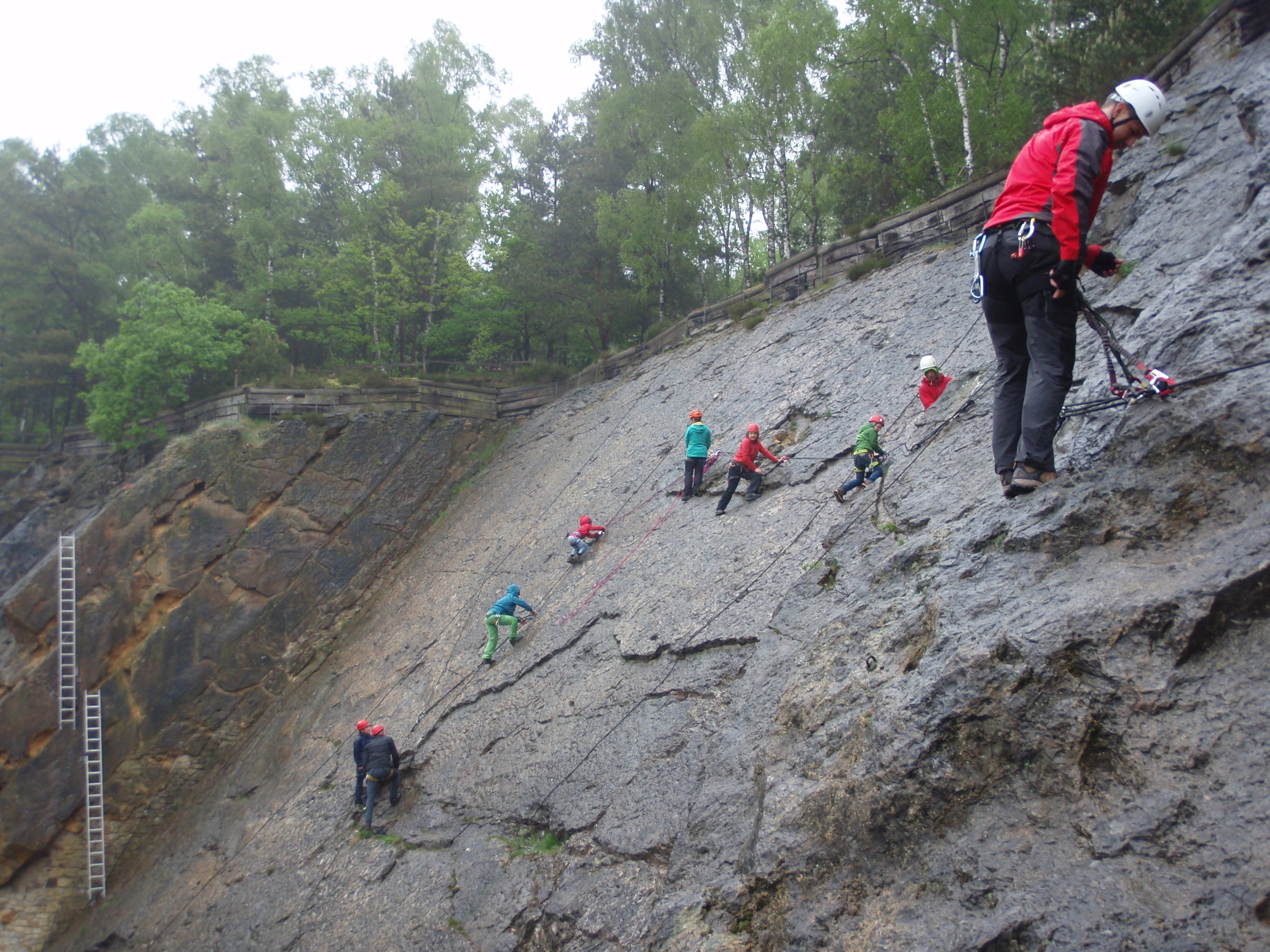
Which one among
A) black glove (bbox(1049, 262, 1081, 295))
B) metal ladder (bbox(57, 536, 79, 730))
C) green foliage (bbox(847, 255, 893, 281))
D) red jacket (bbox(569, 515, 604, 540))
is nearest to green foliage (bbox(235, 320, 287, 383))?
metal ladder (bbox(57, 536, 79, 730))

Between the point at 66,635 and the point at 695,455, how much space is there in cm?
1403

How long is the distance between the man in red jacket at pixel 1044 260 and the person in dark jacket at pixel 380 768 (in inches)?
340

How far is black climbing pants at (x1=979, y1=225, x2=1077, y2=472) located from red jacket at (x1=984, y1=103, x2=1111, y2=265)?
172 millimetres

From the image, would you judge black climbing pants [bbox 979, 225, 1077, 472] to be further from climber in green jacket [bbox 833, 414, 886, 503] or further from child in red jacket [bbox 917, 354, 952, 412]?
child in red jacket [bbox 917, 354, 952, 412]

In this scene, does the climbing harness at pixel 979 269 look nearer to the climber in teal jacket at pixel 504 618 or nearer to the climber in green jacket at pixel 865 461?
the climber in green jacket at pixel 865 461

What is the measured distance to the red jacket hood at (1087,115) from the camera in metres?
4.74

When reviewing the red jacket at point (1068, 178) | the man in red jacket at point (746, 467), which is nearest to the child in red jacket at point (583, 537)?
the man in red jacket at point (746, 467)

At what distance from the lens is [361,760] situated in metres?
10.9

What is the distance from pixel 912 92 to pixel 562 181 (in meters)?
13.8

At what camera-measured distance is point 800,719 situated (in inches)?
242

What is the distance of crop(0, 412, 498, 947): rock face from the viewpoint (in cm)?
1623

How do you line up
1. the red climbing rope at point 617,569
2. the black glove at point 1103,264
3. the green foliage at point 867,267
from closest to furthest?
1. the black glove at point 1103,264
2. the red climbing rope at point 617,569
3. the green foliage at point 867,267

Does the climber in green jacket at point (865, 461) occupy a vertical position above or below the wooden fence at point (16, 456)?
below

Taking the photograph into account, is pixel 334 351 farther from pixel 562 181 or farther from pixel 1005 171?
pixel 1005 171
